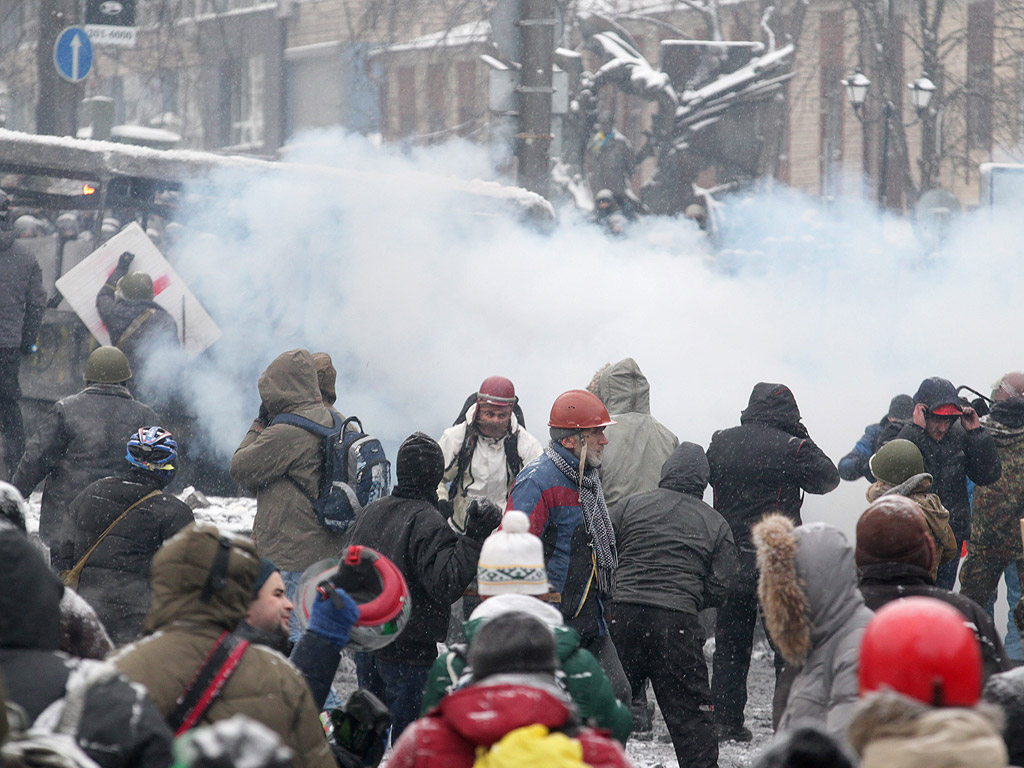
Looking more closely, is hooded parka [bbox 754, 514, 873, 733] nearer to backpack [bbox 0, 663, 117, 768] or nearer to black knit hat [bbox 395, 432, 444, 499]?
backpack [bbox 0, 663, 117, 768]

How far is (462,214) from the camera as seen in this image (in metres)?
10.0

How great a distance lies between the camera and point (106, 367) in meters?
6.15

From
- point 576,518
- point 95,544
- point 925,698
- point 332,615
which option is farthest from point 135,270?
point 925,698

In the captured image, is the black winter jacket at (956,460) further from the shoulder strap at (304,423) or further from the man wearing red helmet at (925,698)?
the man wearing red helmet at (925,698)

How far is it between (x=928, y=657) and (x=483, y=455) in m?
4.05

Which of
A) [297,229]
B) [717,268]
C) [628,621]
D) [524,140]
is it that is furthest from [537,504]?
[717,268]

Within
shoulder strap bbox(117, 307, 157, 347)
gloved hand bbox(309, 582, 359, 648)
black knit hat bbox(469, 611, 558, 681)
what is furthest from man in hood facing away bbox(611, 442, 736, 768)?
shoulder strap bbox(117, 307, 157, 347)

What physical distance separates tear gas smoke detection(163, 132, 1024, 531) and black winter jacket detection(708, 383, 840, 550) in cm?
325

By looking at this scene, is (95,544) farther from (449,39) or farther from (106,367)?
(449,39)

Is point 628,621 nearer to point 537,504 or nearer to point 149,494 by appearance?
point 537,504

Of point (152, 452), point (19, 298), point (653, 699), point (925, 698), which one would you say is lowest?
point (653, 699)

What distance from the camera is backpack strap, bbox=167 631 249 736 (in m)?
2.70

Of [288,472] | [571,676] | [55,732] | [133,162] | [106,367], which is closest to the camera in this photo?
[55,732]

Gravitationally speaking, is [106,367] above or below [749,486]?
above
